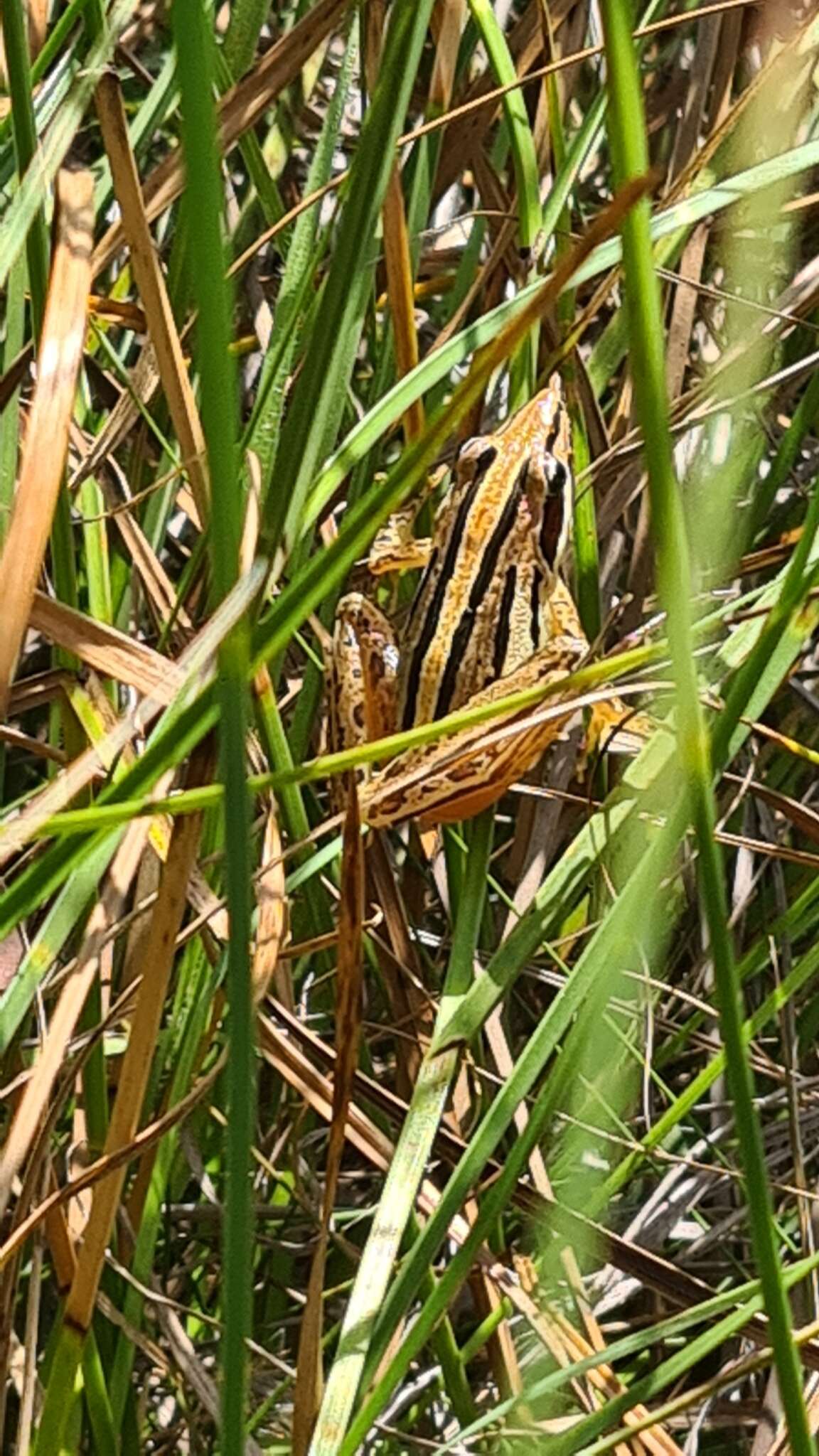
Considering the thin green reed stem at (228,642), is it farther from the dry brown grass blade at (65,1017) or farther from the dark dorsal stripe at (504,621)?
the dark dorsal stripe at (504,621)

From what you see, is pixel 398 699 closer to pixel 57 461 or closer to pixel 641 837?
pixel 641 837

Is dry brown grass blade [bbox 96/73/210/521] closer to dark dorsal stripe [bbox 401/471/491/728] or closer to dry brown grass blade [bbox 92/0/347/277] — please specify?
dry brown grass blade [bbox 92/0/347/277]

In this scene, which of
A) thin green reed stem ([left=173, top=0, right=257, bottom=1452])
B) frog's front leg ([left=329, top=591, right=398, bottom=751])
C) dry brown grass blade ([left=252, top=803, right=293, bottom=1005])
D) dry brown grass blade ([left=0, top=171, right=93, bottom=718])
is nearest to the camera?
thin green reed stem ([left=173, top=0, right=257, bottom=1452])

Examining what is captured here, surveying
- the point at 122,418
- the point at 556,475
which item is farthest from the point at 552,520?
the point at 122,418

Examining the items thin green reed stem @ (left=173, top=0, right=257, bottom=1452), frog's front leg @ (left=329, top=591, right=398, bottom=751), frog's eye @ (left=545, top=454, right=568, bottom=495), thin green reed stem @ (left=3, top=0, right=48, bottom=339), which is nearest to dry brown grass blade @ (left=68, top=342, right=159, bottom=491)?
thin green reed stem @ (left=3, top=0, right=48, bottom=339)

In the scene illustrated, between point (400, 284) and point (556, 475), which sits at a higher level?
point (400, 284)

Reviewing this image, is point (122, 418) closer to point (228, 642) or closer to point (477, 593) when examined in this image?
point (477, 593)

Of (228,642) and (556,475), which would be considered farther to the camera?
(556,475)
